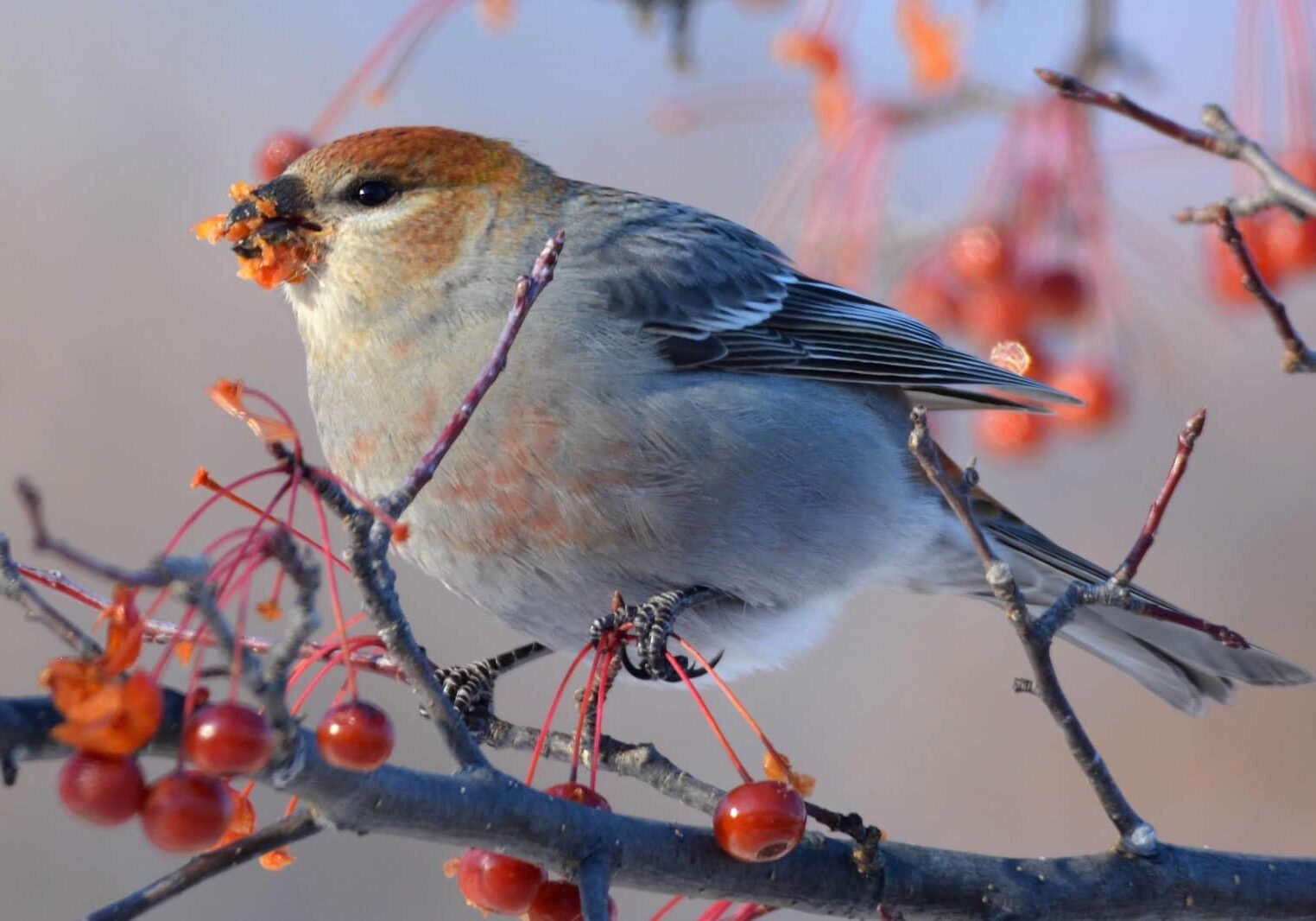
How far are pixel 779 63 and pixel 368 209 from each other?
980 millimetres

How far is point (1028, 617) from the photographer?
1.87m

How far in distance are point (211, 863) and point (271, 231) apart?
174 centimetres

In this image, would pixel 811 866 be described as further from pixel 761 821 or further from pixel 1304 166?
pixel 1304 166

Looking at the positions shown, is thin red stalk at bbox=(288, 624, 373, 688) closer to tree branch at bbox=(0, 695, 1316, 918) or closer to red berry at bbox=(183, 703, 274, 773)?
tree branch at bbox=(0, 695, 1316, 918)

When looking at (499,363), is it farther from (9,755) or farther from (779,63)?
(779,63)

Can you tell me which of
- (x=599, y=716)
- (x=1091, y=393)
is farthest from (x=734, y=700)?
(x=1091, y=393)

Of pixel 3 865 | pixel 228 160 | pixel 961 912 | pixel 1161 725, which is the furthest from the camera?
pixel 228 160

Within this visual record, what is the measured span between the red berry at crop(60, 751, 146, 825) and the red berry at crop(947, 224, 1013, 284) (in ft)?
8.48

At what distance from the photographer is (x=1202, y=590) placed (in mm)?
5363

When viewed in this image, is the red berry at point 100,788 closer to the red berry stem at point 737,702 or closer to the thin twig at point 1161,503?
the red berry stem at point 737,702

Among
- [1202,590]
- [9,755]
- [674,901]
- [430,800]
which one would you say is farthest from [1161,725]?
[9,755]

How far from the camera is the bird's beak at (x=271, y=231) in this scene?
9.51 ft

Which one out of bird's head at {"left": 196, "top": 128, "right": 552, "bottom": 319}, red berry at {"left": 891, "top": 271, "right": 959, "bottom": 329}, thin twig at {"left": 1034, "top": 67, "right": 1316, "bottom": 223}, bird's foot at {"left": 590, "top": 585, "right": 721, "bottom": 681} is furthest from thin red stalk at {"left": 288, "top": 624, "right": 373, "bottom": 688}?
red berry at {"left": 891, "top": 271, "right": 959, "bottom": 329}

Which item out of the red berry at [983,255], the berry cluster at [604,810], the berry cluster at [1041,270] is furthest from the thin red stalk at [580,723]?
the red berry at [983,255]
